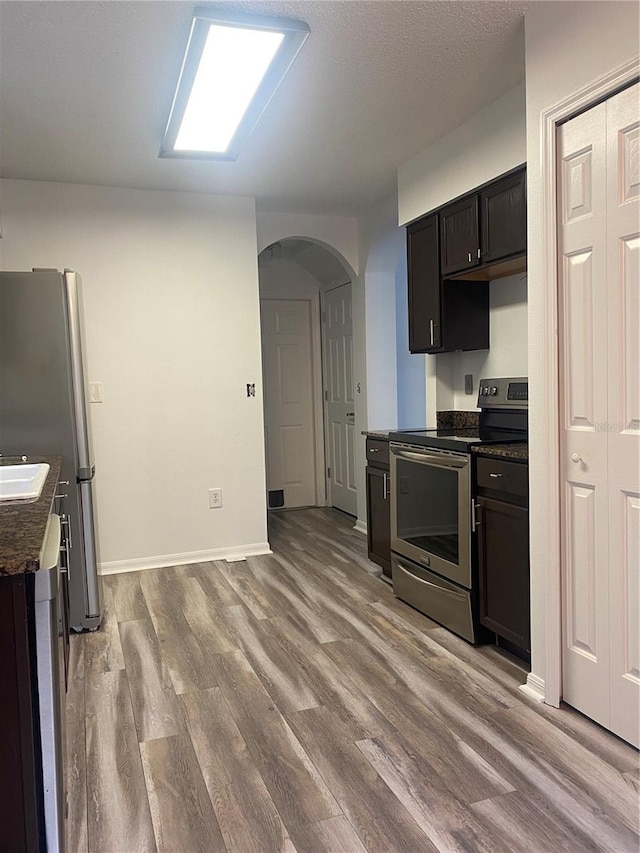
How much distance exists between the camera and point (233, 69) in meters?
2.39

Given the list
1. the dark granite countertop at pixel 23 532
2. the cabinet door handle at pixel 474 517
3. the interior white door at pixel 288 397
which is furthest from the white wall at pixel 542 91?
the interior white door at pixel 288 397

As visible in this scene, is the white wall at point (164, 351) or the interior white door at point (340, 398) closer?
the white wall at point (164, 351)

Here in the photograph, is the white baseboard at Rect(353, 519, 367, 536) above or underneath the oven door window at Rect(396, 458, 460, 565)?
underneath

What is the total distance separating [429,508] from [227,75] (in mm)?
2066

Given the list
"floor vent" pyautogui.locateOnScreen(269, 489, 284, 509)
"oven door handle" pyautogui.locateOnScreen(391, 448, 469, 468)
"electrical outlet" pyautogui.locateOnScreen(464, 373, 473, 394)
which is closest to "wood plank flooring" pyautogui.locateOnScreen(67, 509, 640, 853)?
"oven door handle" pyautogui.locateOnScreen(391, 448, 469, 468)

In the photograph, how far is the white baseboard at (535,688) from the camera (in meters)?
2.27

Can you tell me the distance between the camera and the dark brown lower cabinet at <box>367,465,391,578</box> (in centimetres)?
362

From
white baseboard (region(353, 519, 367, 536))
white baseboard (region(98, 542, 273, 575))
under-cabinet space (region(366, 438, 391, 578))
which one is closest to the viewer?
under-cabinet space (region(366, 438, 391, 578))

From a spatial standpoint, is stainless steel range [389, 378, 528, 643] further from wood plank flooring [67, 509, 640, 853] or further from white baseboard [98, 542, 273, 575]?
white baseboard [98, 542, 273, 575]

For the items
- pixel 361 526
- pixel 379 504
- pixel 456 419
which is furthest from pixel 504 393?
pixel 361 526

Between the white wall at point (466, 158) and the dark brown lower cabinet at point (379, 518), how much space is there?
4.90 feet

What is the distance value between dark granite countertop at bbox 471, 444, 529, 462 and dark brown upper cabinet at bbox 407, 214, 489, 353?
87cm

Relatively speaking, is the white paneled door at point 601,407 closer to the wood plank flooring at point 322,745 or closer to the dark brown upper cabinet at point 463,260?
the wood plank flooring at point 322,745

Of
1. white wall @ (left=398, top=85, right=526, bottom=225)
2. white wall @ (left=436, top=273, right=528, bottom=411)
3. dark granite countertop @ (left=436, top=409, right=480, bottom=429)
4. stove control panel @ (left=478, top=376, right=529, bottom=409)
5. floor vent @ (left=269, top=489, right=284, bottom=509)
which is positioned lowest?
floor vent @ (left=269, top=489, right=284, bottom=509)
